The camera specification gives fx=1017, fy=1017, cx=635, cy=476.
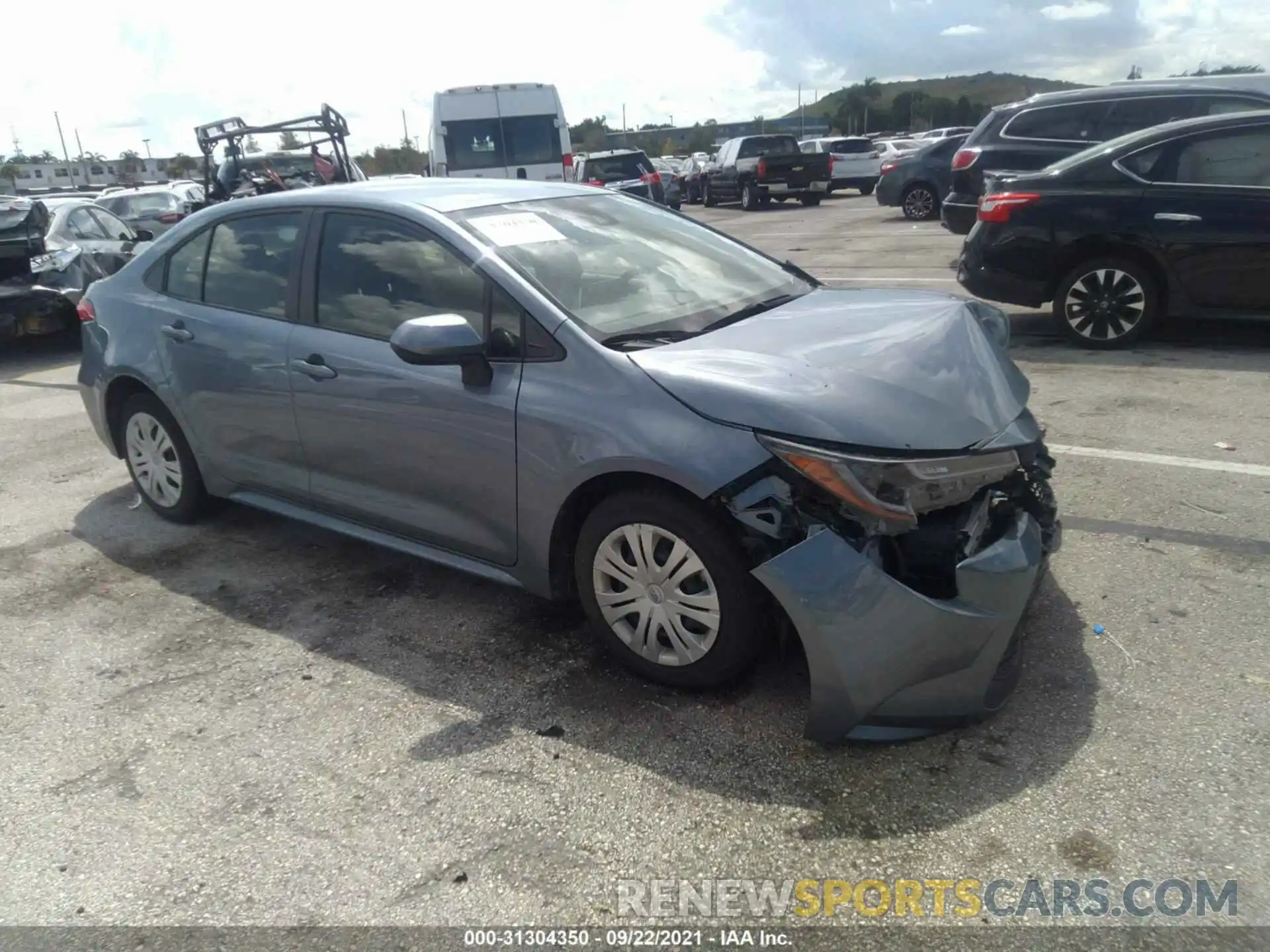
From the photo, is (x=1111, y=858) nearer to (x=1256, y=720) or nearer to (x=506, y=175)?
(x=1256, y=720)

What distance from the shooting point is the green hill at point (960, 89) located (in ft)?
324

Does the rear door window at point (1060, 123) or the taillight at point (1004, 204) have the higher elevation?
the rear door window at point (1060, 123)

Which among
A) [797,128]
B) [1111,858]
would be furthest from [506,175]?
[797,128]

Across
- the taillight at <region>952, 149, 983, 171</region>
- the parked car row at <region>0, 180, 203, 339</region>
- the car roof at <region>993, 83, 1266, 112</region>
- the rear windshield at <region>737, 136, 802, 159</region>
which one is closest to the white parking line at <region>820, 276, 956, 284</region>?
the taillight at <region>952, 149, 983, 171</region>

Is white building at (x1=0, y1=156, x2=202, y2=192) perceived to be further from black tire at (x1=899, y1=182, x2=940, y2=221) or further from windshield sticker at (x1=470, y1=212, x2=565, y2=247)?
windshield sticker at (x1=470, y1=212, x2=565, y2=247)

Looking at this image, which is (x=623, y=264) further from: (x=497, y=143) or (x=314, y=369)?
(x=497, y=143)

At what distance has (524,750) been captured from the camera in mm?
3035

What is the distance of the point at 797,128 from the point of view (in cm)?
8238

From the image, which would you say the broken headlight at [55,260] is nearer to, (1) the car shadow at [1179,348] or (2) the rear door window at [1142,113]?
(1) the car shadow at [1179,348]

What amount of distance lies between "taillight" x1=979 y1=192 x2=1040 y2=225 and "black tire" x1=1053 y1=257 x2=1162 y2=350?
601mm

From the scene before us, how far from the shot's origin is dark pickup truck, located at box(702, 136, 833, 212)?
78.2ft

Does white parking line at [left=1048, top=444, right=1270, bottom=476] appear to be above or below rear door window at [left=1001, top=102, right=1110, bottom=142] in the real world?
below

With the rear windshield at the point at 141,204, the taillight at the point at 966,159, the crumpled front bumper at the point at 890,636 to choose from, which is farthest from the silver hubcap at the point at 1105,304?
the rear windshield at the point at 141,204

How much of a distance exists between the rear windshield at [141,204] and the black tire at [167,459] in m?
13.3
